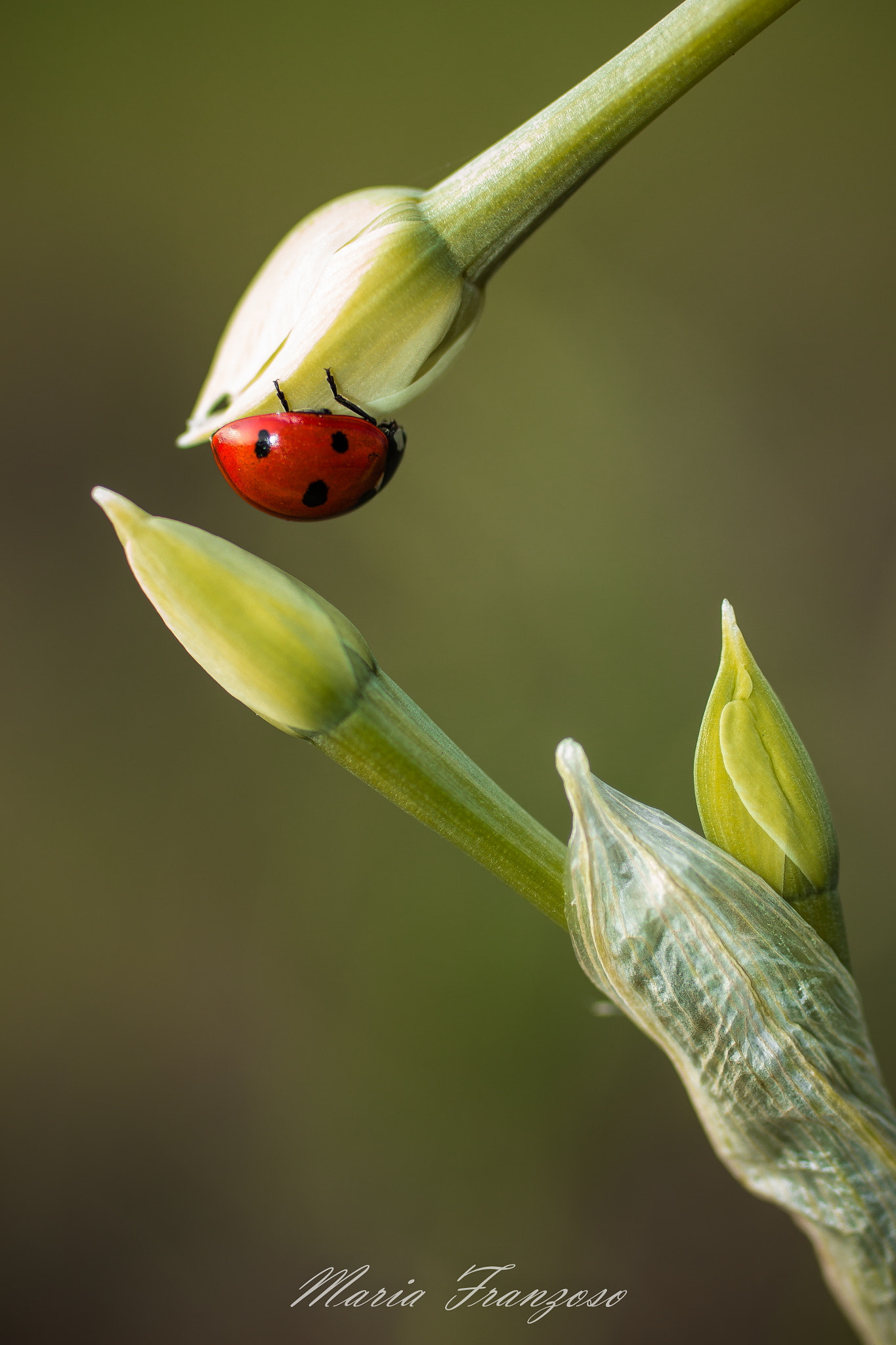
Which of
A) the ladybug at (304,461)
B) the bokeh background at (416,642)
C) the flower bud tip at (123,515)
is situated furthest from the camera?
the bokeh background at (416,642)

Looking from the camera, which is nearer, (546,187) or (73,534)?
(546,187)

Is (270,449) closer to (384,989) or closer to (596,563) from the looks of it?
(596,563)

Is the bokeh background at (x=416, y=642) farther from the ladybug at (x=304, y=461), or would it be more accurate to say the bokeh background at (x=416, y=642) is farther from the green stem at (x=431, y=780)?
the green stem at (x=431, y=780)

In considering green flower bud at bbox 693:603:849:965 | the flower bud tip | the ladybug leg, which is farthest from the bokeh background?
the flower bud tip

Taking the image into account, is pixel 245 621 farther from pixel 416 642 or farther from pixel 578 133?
pixel 416 642

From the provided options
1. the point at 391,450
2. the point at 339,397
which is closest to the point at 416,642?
the point at 391,450

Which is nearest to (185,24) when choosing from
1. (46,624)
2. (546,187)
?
(46,624)

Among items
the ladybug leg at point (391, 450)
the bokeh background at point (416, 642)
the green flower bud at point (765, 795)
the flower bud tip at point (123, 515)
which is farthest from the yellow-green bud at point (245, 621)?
the bokeh background at point (416, 642)
